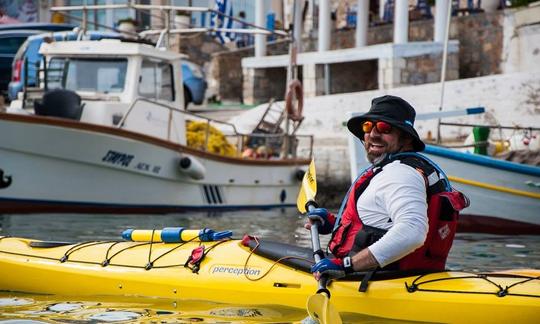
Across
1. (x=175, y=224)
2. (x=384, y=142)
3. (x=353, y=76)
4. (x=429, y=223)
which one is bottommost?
(x=175, y=224)

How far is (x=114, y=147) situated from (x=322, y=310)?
8.70 m

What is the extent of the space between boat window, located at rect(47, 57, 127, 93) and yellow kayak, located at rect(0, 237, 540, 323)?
712 centimetres

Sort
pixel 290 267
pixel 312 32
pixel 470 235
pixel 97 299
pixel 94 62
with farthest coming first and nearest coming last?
1. pixel 312 32
2. pixel 94 62
3. pixel 470 235
4. pixel 97 299
5. pixel 290 267

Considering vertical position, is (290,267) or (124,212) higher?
(290,267)

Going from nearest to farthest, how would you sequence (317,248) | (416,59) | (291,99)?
(317,248)
(291,99)
(416,59)

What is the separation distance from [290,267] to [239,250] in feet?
1.77

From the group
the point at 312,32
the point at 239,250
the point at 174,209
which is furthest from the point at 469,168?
the point at 312,32

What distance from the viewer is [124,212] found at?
15453 mm

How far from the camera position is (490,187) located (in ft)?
46.6

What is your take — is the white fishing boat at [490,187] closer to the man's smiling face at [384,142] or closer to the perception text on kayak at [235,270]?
the perception text on kayak at [235,270]

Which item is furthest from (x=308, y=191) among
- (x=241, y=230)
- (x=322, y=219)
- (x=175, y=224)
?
(x=175, y=224)

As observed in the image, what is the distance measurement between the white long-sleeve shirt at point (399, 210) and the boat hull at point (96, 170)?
27.6 ft

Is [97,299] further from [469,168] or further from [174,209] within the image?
[174,209]

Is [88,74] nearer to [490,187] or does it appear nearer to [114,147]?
[114,147]
